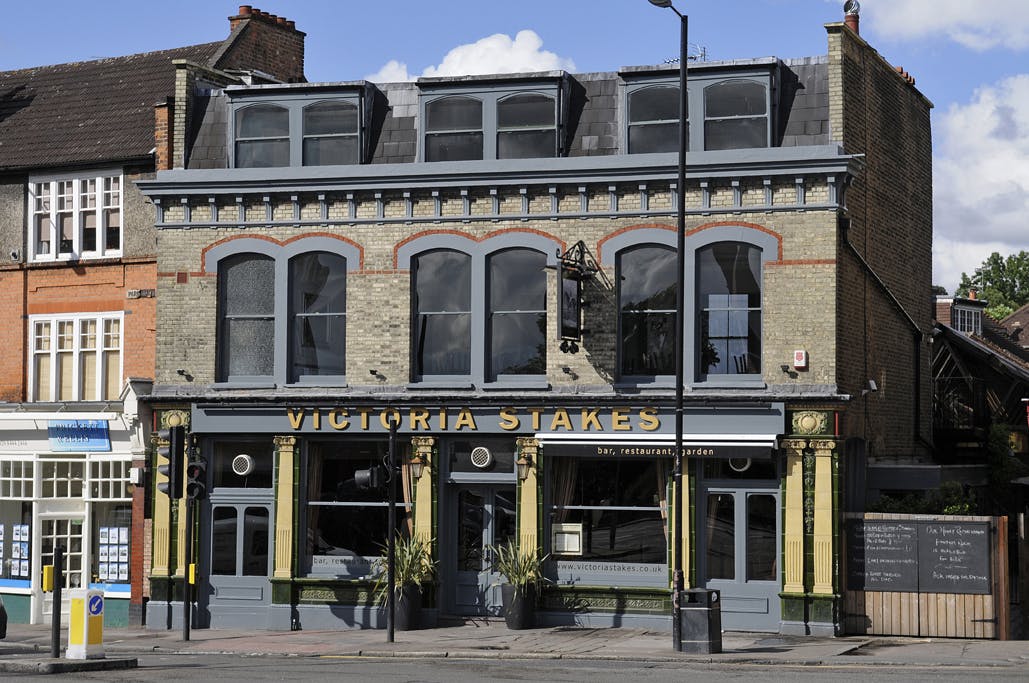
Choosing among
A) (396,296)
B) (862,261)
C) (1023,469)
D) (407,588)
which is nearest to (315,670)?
(407,588)

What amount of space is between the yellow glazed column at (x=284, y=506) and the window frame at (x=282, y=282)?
114 centimetres

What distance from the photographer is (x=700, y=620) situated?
2069 cm

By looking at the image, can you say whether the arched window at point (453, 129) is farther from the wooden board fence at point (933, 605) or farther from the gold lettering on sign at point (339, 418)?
the wooden board fence at point (933, 605)

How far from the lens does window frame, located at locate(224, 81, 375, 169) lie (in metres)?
26.0

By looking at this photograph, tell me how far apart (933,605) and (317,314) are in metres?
11.8

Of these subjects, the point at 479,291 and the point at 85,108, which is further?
the point at 85,108

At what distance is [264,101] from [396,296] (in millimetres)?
4526

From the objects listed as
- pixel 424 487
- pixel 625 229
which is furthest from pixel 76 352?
pixel 625 229

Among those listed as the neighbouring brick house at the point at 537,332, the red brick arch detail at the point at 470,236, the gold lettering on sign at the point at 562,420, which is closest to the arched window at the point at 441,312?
the neighbouring brick house at the point at 537,332

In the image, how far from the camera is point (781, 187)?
23703 mm

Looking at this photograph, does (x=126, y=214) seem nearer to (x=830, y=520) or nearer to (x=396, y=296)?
(x=396, y=296)

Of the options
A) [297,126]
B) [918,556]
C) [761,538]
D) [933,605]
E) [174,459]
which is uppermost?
[297,126]

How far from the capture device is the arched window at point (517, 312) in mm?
25016

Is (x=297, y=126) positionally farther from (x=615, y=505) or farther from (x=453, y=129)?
(x=615, y=505)
